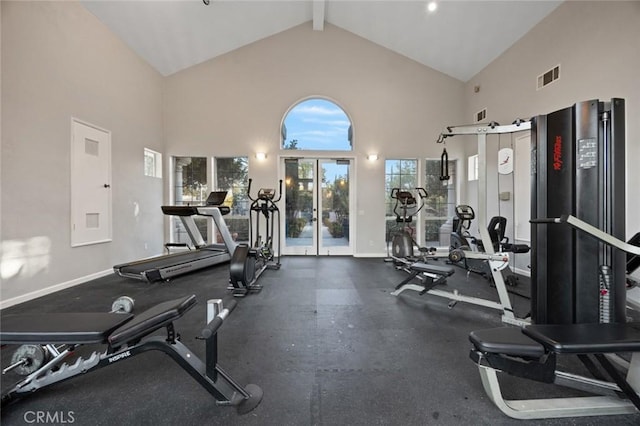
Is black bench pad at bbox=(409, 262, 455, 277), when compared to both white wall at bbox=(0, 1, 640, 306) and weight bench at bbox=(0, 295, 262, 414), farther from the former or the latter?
weight bench at bbox=(0, 295, 262, 414)

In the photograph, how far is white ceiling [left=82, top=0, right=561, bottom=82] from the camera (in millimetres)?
4477

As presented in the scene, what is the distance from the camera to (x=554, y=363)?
144 centimetres

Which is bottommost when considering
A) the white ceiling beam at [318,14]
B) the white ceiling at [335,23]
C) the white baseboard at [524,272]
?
the white baseboard at [524,272]

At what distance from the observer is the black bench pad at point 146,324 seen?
1.46 metres

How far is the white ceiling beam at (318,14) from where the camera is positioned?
534 centimetres

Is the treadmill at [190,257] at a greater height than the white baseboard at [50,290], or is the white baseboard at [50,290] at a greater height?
the treadmill at [190,257]

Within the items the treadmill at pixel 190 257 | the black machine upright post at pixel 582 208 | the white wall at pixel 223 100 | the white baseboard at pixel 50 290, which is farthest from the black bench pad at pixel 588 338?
the white baseboard at pixel 50 290

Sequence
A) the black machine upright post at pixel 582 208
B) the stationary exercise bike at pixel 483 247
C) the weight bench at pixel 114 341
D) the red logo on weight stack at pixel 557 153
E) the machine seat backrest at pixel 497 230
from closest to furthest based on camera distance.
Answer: the weight bench at pixel 114 341 < the black machine upright post at pixel 582 208 < the red logo on weight stack at pixel 557 153 < the stationary exercise bike at pixel 483 247 < the machine seat backrest at pixel 497 230

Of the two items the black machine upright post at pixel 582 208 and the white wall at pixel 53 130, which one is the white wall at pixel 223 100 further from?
the black machine upright post at pixel 582 208

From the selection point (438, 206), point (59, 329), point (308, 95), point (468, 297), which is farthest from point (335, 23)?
point (59, 329)

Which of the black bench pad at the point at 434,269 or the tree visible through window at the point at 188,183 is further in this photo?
the tree visible through window at the point at 188,183

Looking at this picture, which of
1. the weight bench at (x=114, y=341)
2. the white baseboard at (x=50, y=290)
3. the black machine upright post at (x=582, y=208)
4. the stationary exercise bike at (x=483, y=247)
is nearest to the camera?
the weight bench at (x=114, y=341)

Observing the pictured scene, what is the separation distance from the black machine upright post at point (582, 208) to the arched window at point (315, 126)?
4492 mm

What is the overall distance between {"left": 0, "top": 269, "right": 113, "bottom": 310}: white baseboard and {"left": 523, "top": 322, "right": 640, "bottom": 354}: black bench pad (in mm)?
5229
